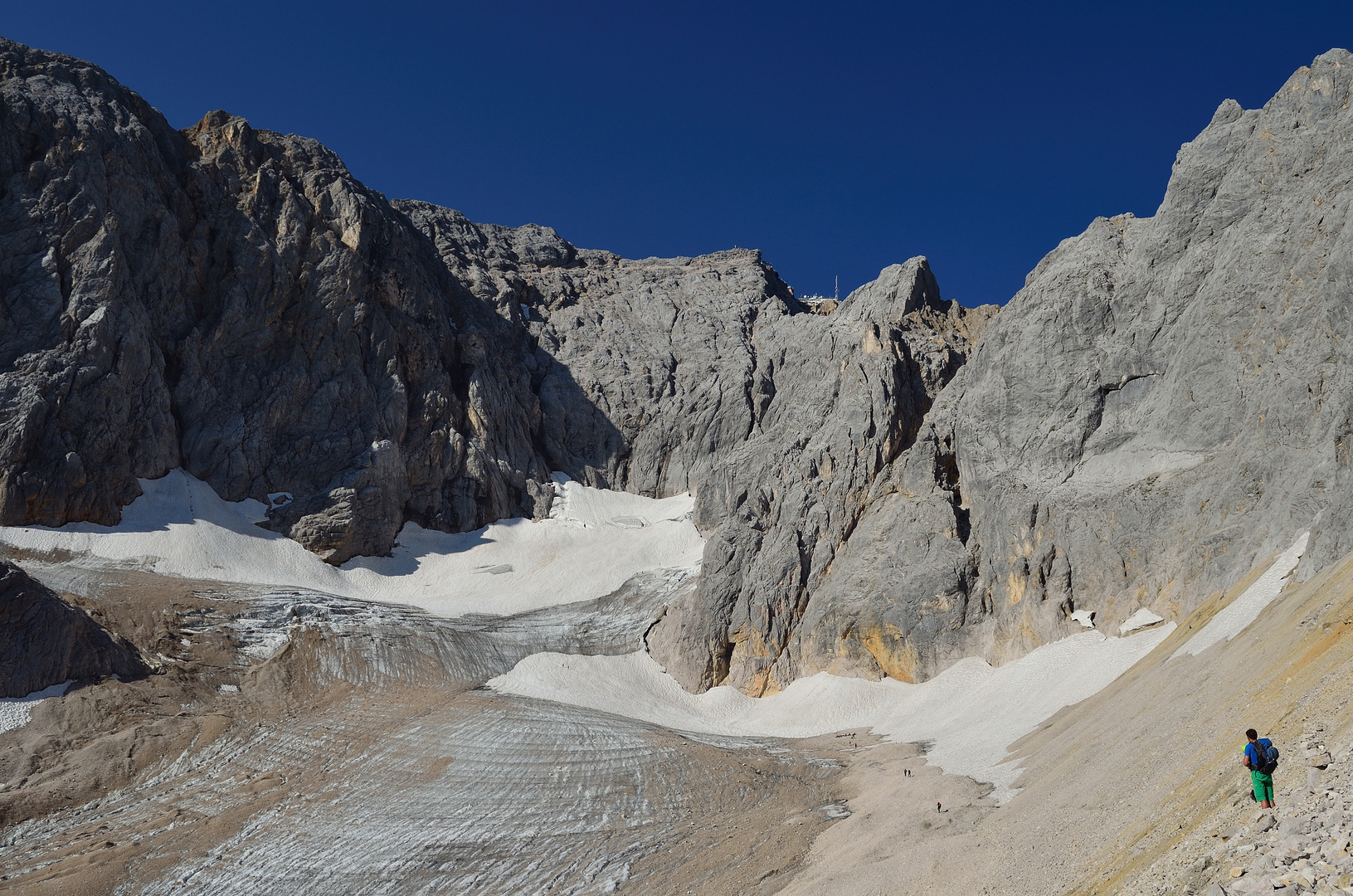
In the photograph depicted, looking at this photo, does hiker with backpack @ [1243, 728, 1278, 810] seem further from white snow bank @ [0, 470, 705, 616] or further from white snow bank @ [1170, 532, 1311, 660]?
white snow bank @ [0, 470, 705, 616]

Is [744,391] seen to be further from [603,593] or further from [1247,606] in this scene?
[1247,606]

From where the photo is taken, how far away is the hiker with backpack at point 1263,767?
10.5m

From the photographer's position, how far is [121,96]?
210ft

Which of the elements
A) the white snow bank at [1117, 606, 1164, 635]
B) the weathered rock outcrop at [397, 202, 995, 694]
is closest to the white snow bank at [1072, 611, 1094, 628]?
the white snow bank at [1117, 606, 1164, 635]

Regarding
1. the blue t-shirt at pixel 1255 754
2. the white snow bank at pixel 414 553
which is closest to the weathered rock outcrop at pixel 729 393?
the white snow bank at pixel 414 553

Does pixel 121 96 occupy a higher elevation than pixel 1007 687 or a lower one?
higher

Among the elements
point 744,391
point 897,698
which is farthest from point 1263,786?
point 744,391

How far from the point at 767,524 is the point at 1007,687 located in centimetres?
2099

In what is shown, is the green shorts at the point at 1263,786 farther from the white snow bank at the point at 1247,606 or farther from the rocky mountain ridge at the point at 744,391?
the rocky mountain ridge at the point at 744,391

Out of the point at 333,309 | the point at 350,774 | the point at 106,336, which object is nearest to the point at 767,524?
the point at 350,774

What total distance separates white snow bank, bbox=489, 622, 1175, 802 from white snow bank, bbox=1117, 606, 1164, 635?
844 millimetres

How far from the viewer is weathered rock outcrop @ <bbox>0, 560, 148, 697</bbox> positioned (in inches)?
1363

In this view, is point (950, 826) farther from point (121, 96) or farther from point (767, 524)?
point (121, 96)

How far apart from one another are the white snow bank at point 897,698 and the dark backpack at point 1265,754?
1346cm
